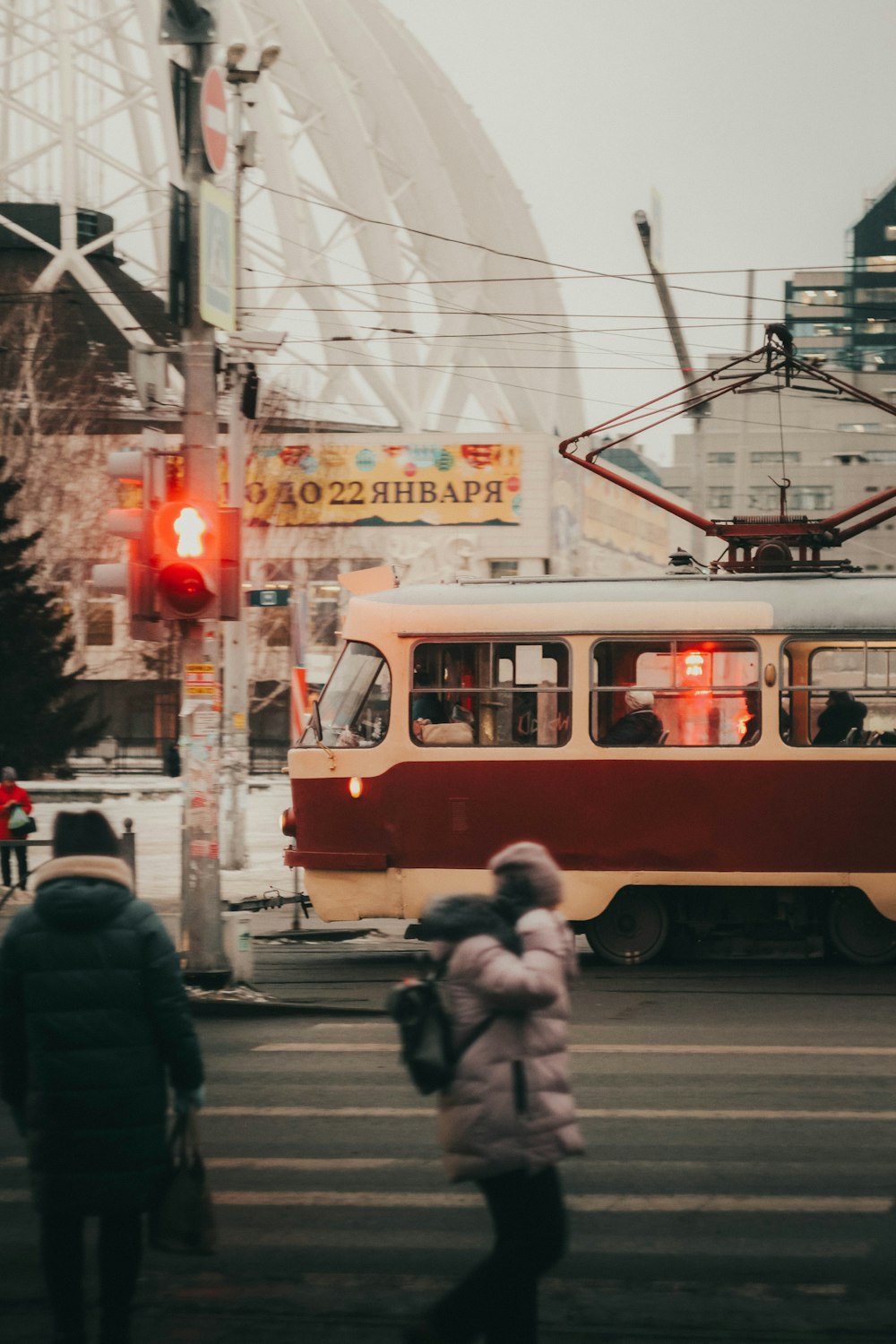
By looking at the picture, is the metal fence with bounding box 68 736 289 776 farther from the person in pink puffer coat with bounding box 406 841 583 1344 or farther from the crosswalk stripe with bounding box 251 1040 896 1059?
the person in pink puffer coat with bounding box 406 841 583 1344

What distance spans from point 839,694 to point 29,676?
24653 millimetres

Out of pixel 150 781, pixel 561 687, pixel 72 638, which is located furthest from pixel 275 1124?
pixel 150 781

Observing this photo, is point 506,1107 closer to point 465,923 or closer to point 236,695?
point 465,923

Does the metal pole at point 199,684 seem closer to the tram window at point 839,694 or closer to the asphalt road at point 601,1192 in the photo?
the asphalt road at point 601,1192

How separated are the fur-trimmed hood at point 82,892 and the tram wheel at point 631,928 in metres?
10.2

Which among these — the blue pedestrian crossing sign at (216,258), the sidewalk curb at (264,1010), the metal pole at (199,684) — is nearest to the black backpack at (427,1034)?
the sidewalk curb at (264,1010)

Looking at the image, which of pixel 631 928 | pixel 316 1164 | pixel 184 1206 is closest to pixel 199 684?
pixel 631 928

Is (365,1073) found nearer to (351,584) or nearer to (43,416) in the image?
(351,584)

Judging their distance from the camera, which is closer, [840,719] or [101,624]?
[840,719]

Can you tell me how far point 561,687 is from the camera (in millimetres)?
15156

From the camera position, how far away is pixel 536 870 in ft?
17.1

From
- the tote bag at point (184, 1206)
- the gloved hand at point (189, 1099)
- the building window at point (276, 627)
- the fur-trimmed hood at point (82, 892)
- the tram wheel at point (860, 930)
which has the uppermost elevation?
the building window at point (276, 627)

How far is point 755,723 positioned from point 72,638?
27958 mm

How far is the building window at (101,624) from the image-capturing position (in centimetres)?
5897
